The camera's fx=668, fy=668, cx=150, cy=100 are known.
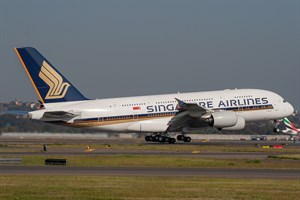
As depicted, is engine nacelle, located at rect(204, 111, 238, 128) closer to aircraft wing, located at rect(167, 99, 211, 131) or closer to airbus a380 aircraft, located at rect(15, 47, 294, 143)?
airbus a380 aircraft, located at rect(15, 47, 294, 143)

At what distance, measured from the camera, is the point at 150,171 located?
4166 centimetres

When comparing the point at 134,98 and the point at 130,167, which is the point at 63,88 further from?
the point at 130,167

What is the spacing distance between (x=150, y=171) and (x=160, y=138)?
131 feet

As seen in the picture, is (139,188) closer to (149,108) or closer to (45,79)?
(149,108)

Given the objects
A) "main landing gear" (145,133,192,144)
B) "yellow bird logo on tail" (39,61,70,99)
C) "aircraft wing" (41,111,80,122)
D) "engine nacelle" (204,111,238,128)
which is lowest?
"main landing gear" (145,133,192,144)

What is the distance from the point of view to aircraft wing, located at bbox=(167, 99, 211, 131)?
7688cm

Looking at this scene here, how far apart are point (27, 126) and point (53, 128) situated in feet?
20.0

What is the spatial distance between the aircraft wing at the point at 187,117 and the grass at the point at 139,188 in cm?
4013

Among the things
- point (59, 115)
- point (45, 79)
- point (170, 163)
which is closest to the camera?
point (170, 163)

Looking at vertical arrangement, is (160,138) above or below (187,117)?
below

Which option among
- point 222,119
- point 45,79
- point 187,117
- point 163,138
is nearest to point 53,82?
point 45,79

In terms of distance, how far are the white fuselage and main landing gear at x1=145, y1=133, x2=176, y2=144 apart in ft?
6.55

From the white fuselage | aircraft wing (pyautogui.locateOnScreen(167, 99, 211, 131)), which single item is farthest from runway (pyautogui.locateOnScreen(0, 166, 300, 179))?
aircraft wing (pyautogui.locateOnScreen(167, 99, 211, 131))

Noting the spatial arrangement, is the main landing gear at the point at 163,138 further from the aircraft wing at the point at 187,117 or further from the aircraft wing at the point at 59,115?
the aircraft wing at the point at 59,115
